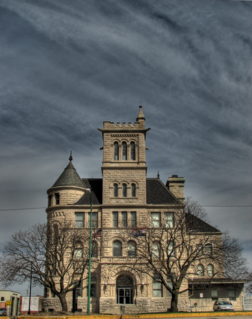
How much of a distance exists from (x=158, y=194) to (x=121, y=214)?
6146 millimetres

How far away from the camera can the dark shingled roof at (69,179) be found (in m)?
47.6

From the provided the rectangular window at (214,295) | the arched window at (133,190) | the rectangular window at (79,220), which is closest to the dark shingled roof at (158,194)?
the arched window at (133,190)

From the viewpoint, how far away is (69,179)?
1887 inches

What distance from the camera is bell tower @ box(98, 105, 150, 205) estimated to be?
151 ft

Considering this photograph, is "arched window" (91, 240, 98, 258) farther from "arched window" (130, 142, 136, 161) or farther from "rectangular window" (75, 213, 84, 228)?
"arched window" (130, 142, 136, 161)

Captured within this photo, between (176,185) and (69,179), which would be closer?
(69,179)

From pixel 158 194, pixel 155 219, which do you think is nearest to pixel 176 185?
pixel 158 194

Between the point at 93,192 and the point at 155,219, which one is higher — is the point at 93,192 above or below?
above

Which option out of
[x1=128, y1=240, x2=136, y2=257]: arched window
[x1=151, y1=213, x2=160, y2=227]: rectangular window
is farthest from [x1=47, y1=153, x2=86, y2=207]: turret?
[x1=151, y1=213, x2=160, y2=227]: rectangular window

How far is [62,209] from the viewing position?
4603cm

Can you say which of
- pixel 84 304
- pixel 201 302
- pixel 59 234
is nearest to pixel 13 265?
pixel 59 234

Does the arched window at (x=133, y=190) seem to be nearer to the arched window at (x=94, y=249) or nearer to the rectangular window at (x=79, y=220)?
the rectangular window at (x=79, y=220)

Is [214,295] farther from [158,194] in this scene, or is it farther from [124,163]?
[124,163]

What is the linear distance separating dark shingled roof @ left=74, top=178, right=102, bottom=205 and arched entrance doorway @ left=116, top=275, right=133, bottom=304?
32.6 ft
